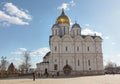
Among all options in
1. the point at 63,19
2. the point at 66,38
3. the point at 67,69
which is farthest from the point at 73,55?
the point at 63,19

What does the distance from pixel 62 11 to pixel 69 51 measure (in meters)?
13.8

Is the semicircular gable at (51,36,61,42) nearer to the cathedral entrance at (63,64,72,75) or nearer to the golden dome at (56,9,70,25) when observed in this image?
the golden dome at (56,9,70,25)

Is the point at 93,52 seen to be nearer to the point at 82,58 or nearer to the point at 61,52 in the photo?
the point at 82,58

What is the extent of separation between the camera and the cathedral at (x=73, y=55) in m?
58.4

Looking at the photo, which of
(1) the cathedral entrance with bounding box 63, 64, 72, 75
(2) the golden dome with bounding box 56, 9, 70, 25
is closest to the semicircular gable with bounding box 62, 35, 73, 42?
(2) the golden dome with bounding box 56, 9, 70, 25

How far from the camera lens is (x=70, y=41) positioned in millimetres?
60625

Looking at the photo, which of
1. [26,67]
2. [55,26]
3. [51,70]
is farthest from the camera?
[26,67]

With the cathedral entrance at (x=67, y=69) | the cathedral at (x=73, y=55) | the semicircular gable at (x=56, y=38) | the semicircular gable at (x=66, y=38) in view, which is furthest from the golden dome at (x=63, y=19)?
the cathedral entrance at (x=67, y=69)

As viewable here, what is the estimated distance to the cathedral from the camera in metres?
58.4

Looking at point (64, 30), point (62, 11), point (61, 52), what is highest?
point (62, 11)

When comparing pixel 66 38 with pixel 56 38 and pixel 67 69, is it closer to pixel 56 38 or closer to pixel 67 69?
pixel 56 38

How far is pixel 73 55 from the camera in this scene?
59781mm

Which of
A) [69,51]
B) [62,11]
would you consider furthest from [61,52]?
[62,11]

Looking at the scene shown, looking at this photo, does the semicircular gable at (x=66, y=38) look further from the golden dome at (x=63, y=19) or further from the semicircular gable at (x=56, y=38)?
the golden dome at (x=63, y=19)
